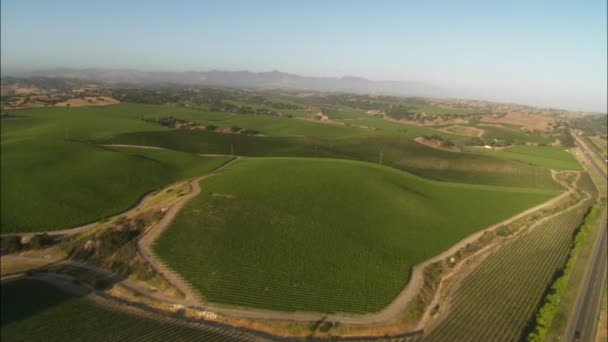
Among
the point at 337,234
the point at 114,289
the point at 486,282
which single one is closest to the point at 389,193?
the point at 337,234

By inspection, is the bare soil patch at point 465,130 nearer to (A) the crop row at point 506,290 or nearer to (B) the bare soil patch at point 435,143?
(B) the bare soil patch at point 435,143

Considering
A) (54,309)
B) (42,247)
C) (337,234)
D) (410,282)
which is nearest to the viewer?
(54,309)

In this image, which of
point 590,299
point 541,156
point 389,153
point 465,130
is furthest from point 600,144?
point 590,299

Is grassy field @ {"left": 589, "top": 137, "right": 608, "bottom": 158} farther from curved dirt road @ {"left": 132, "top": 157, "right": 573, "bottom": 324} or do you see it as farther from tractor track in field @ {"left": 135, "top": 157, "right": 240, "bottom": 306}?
tractor track in field @ {"left": 135, "top": 157, "right": 240, "bottom": 306}

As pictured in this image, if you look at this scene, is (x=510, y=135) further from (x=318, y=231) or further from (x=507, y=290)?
(x=318, y=231)

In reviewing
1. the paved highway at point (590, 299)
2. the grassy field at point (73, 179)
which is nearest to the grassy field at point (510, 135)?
the paved highway at point (590, 299)

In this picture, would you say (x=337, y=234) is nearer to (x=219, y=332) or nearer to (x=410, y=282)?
(x=410, y=282)
